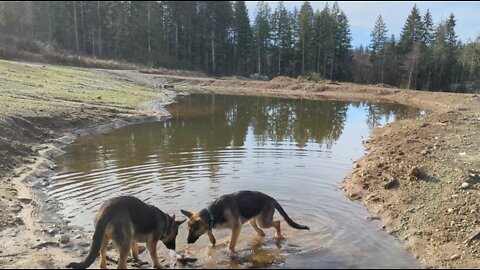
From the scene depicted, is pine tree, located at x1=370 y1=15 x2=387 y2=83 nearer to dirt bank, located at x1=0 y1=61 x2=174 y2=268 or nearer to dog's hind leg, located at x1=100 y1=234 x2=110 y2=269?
dirt bank, located at x1=0 y1=61 x2=174 y2=268

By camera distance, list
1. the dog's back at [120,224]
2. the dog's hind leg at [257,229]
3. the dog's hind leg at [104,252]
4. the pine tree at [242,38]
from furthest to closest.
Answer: the pine tree at [242,38]
the dog's hind leg at [257,229]
the dog's hind leg at [104,252]
the dog's back at [120,224]

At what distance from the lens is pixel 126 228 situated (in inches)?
313

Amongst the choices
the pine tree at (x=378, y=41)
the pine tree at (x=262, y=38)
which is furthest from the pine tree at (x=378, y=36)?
the pine tree at (x=262, y=38)

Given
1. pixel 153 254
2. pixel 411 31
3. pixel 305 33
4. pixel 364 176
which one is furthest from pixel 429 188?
pixel 305 33

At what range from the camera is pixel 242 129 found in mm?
27359

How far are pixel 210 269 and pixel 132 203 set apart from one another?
196 centimetres

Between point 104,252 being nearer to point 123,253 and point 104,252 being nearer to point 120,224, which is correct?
point 123,253

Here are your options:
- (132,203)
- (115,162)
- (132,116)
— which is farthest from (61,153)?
(132,203)

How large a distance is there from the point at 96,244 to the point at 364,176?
933 centimetres

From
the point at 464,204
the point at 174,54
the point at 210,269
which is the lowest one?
the point at 210,269

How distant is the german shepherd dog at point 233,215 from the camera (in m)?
9.14

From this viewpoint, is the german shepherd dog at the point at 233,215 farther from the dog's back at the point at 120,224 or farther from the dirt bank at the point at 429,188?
the dirt bank at the point at 429,188

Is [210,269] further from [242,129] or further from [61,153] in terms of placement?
[242,129]

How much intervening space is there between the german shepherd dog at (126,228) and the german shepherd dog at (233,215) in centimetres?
43
